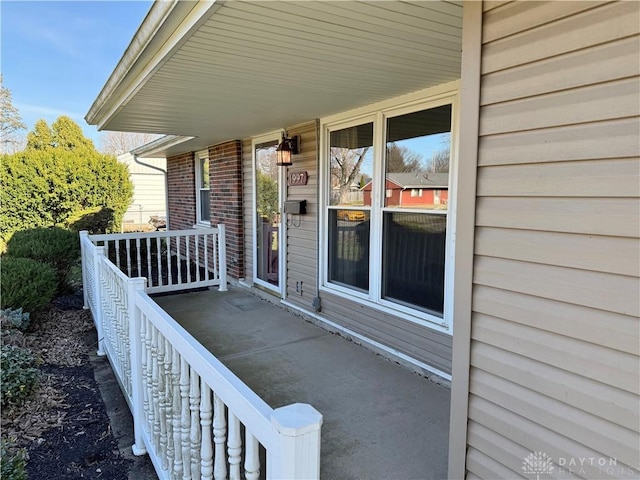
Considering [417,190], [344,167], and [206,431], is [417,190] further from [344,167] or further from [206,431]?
[206,431]

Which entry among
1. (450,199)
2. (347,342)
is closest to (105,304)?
(347,342)

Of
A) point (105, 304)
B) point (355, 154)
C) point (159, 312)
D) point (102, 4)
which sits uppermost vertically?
point (102, 4)

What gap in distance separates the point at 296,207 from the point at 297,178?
0.37 metres

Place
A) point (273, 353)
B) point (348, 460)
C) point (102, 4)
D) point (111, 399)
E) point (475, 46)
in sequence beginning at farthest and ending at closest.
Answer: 1. point (102, 4)
2. point (273, 353)
3. point (111, 399)
4. point (348, 460)
5. point (475, 46)

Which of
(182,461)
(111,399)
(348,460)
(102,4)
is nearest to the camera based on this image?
(182,461)

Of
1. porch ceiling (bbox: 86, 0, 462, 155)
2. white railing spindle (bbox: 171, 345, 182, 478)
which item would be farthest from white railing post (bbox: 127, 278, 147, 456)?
porch ceiling (bbox: 86, 0, 462, 155)

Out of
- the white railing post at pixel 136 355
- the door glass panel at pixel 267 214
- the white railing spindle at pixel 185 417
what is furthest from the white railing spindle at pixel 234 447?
the door glass panel at pixel 267 214

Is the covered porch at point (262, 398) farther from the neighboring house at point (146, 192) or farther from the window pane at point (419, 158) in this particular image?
the neighboring house at point (146, 192)

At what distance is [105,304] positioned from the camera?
3.83m

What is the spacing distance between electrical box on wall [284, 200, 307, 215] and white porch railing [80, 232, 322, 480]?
2124 mm

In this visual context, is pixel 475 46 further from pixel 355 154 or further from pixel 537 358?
pixel 355 154

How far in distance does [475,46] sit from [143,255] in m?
7.20

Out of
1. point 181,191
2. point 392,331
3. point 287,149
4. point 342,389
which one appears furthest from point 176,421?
point 181,191

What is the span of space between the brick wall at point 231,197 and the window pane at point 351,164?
8.07 ft
